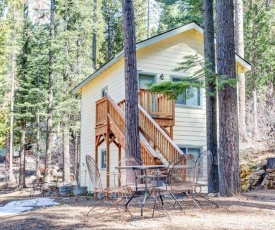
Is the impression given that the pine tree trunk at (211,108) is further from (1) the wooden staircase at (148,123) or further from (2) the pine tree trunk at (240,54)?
(2) the pine tree trunk at (240,54)

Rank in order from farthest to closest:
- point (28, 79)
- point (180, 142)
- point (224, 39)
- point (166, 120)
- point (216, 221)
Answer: point (28, 79) < point (180, 142) < point (166, 120) < point (224, 39) < point (216, 221)

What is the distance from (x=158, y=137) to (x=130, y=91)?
196cm

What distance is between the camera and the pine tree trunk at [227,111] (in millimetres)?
7578

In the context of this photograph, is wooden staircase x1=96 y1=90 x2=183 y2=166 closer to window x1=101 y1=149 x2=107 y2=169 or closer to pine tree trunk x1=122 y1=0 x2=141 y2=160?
pine tree trunk x1=122 y1=0 x2=141 y2=160

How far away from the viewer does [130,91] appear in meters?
9.08

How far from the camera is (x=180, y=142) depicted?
1310 centimetres

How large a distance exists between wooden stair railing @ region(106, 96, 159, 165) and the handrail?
0.51 m

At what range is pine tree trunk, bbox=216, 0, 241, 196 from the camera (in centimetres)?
758

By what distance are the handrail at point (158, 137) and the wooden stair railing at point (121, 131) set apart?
1.66ft

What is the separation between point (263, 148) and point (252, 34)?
28.2 feet

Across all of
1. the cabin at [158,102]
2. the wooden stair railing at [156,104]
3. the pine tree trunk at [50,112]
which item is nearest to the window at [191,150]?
the cabin at [158,102]

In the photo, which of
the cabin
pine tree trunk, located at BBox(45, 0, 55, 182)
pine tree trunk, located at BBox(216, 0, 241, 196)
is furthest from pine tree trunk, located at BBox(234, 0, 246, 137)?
pine tree trunk, located at BBox(45, 0, 55, 182)

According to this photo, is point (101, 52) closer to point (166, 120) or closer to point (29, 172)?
point (29, 172)

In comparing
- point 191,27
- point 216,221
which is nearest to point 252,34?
point 191,27
